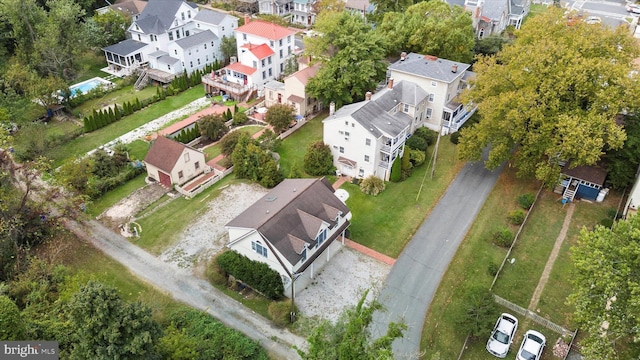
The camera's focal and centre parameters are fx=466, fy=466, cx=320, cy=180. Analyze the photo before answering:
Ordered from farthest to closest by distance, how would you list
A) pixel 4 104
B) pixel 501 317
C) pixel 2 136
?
pixel 4 104
pixel 2 136
pixel 501 317

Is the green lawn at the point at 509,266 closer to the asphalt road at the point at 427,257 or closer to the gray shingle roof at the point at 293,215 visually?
the asphalt road at the point at 427,257

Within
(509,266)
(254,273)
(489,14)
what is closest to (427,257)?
(509,266)

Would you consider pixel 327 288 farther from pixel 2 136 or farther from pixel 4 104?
→ pixel 4 104

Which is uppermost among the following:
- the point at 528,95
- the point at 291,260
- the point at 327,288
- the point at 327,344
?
the point at 528,95

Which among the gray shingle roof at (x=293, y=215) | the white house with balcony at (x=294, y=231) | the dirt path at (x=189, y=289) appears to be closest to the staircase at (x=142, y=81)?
the dirt path at (x=189, y=289)

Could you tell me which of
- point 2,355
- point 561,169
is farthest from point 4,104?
point 561,169

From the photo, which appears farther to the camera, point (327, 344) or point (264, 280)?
point (264, 280)

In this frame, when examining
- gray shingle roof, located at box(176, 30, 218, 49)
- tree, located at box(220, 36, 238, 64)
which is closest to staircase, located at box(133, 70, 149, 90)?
gray shingle roof, located at box(176, 30, 218, 49)
